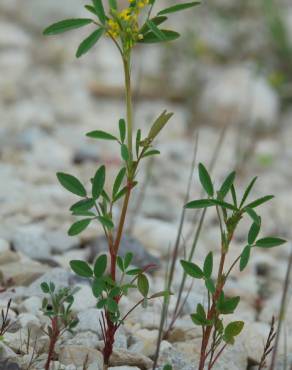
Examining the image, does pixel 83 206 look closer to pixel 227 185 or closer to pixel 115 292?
pixel 115 292

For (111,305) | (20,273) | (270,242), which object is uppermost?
(270,242)

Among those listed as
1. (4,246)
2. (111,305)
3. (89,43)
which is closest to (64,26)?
(89,43)

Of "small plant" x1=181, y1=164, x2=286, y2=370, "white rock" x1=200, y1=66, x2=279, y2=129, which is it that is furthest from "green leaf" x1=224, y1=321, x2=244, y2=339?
"white rock" x1=200, y1=66, x2=279, y2=129

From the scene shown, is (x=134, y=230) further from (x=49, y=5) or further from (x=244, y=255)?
(x=49, y=5)

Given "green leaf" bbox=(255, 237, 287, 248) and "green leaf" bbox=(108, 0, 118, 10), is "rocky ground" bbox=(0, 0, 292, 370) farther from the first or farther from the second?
"green leaf" bbox=(108, 0, 118, 10)

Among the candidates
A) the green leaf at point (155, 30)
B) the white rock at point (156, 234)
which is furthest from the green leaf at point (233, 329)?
the white rock at point (156, 234)

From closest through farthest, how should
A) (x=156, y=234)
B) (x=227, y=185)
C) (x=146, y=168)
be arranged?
(x=227, y=185) → (x=156, y=234) → (x=146, y=168)
